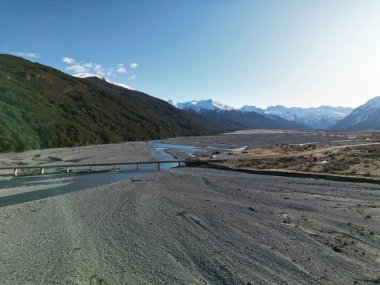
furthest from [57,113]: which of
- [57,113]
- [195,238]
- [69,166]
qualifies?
[195,238]

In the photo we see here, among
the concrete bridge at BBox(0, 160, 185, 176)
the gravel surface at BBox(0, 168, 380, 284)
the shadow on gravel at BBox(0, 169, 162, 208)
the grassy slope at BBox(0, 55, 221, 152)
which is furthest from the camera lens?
the grassy slope at BBox(0, 55, 221, 152)

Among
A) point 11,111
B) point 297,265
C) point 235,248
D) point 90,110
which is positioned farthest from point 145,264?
point 90,110

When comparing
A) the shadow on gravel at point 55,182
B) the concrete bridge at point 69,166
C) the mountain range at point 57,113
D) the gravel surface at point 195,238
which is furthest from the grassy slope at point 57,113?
the gravel surface at point 195,238

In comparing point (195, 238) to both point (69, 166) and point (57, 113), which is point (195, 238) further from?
point (57, 113)

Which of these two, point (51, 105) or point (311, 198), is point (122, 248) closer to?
point (311, 198)

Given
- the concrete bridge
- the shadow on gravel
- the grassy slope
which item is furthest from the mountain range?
the shadow on gravel

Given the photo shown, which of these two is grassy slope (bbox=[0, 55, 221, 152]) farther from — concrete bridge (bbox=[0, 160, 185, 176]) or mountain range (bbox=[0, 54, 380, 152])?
concrete bridge (bbox=[0, 160, 185, 176])
